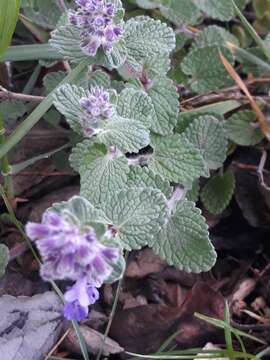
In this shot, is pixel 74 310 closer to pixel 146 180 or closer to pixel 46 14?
pixel 146 180

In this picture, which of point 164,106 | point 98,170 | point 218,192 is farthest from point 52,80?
point 218,192

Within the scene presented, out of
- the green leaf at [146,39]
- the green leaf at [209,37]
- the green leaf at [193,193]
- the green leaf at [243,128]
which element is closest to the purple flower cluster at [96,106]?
the green leaf at [146,39]

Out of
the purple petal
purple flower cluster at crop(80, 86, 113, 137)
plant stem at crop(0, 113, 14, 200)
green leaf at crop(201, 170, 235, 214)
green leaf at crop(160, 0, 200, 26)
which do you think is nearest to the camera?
the purple petal

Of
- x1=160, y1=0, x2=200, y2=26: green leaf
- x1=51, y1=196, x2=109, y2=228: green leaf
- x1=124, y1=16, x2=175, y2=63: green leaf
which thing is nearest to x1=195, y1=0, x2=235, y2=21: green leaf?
x1=160, y1=0, x2=200, y2=26: green leaf

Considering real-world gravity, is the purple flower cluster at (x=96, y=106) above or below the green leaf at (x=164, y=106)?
above

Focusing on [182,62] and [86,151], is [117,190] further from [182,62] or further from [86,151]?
[182,62]

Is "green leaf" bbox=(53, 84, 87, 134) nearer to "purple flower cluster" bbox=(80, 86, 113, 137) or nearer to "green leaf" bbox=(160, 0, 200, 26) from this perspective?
"purple flower cluster" bbox=(80, 86, 113, 137)

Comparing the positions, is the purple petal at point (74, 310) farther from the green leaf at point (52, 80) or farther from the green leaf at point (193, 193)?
the green leaf at point (52, 80)
